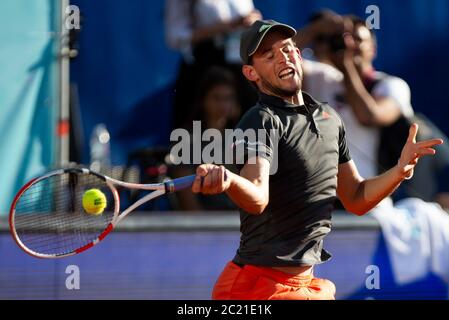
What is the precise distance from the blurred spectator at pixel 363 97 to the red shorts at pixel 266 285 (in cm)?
256

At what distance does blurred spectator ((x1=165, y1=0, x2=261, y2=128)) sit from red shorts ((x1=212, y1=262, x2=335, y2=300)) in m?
2.90

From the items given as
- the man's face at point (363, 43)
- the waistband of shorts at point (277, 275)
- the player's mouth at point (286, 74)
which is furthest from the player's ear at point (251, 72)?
the man's face at point (363, 43)

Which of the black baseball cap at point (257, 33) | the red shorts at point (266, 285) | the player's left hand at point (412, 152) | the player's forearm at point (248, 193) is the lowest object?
the red shorts at point (266, 285)

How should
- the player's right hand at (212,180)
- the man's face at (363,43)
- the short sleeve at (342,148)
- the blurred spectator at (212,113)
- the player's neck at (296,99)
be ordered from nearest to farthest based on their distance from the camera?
1. the player's right hand at (212,180)
2. the player's neck at (296,99)
3. the short sleeve at (342,148)
4. the blurred spectator at (212,113)
5. the man's face at (363,43)

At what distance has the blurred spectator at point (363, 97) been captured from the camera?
720 cm

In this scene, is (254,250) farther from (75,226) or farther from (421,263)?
(421,263)

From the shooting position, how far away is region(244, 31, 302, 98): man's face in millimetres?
4664

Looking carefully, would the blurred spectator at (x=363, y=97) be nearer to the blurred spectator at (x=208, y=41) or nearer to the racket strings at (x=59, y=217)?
the blurred spectator at (x=208, y=41)

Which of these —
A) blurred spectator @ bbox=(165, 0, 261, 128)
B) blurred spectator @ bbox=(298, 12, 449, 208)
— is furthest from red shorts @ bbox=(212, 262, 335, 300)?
blurred spectator @ bbox=(165, 0, 261, 128)

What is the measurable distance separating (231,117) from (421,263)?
1469 mm

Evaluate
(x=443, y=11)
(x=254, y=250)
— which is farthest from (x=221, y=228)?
(x=443, y=11)

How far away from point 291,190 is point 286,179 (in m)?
0.05

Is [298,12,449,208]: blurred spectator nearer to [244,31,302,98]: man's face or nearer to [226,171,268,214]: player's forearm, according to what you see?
[244,31,302,98]: man's face

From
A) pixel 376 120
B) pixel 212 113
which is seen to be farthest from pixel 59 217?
pixel 376 120
